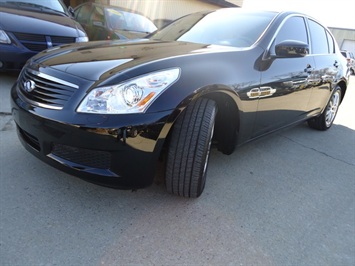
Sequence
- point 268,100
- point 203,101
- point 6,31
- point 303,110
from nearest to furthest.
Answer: point 203,101, point 268,100, point 303,110, point 6,31

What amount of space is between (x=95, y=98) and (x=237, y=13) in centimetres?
205

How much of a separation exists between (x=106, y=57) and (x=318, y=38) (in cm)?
282

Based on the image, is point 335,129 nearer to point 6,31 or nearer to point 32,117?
point 32,117

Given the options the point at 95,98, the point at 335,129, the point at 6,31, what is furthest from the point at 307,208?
the point at 6,31

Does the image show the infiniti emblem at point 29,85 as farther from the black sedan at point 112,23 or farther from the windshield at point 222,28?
the black sedan at point 112,23

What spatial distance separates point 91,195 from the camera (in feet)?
6.88

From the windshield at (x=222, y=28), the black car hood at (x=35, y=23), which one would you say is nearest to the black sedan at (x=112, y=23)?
the black car hood at (x=35, y=23)

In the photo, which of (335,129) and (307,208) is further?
(335,129)

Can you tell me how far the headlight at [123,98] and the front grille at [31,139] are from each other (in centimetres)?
47

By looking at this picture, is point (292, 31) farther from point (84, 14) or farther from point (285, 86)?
point (84, 14)

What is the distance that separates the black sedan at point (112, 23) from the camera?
6.00m

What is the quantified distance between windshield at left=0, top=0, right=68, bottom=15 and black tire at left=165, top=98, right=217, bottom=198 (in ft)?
13.4

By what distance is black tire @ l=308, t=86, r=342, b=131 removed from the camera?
4164 mm

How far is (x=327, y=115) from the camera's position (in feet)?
14.0
